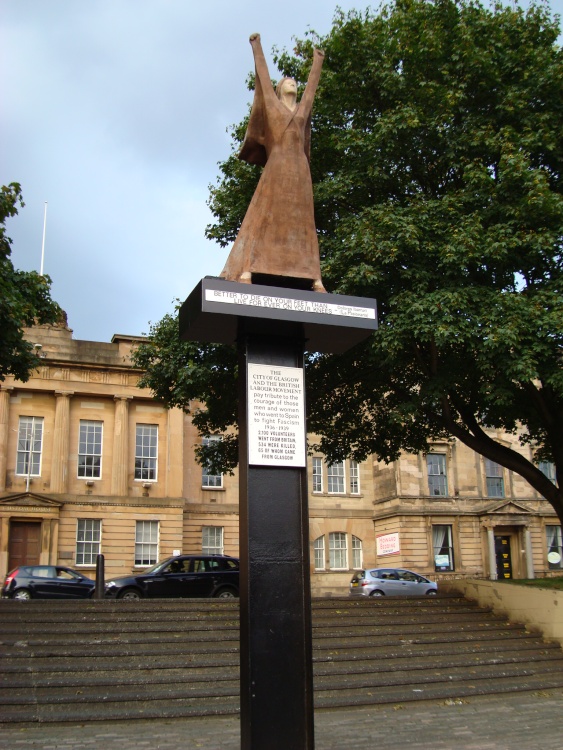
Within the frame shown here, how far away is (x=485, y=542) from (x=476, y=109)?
1176 inches

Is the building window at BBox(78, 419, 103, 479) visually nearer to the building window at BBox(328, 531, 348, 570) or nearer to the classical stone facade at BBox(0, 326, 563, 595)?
the classical stone facade at BBox(0, 326, 563, 595)

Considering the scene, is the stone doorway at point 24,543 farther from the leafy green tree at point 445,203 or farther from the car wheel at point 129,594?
the leafy green tree at point 445,203

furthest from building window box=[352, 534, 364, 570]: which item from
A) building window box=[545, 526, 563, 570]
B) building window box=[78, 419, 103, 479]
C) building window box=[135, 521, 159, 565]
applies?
building window box=[78, 419, 103, 479]

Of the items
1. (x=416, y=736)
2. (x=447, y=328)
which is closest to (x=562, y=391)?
(x=447, y=328)

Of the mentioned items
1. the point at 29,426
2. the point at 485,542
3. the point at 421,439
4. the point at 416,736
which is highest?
the point at 29,426

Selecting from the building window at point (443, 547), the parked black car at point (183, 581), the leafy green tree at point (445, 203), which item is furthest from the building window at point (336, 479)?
the leafy green tree at point (445, 203)

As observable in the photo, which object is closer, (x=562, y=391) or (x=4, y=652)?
(x=4, y=652)

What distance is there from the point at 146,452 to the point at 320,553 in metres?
10.8

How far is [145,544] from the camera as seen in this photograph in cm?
3638

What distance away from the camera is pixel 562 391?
15945mm

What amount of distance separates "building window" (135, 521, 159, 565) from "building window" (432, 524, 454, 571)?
50.2ft

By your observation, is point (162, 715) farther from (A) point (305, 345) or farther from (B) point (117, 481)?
(B) point (117, 481)

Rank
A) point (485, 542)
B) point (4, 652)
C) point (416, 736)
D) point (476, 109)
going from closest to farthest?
point (416, 736) < point (4, 652) < point (476, 109) < point (485, 542)

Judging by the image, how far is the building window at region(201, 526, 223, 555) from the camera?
38.4 meters
